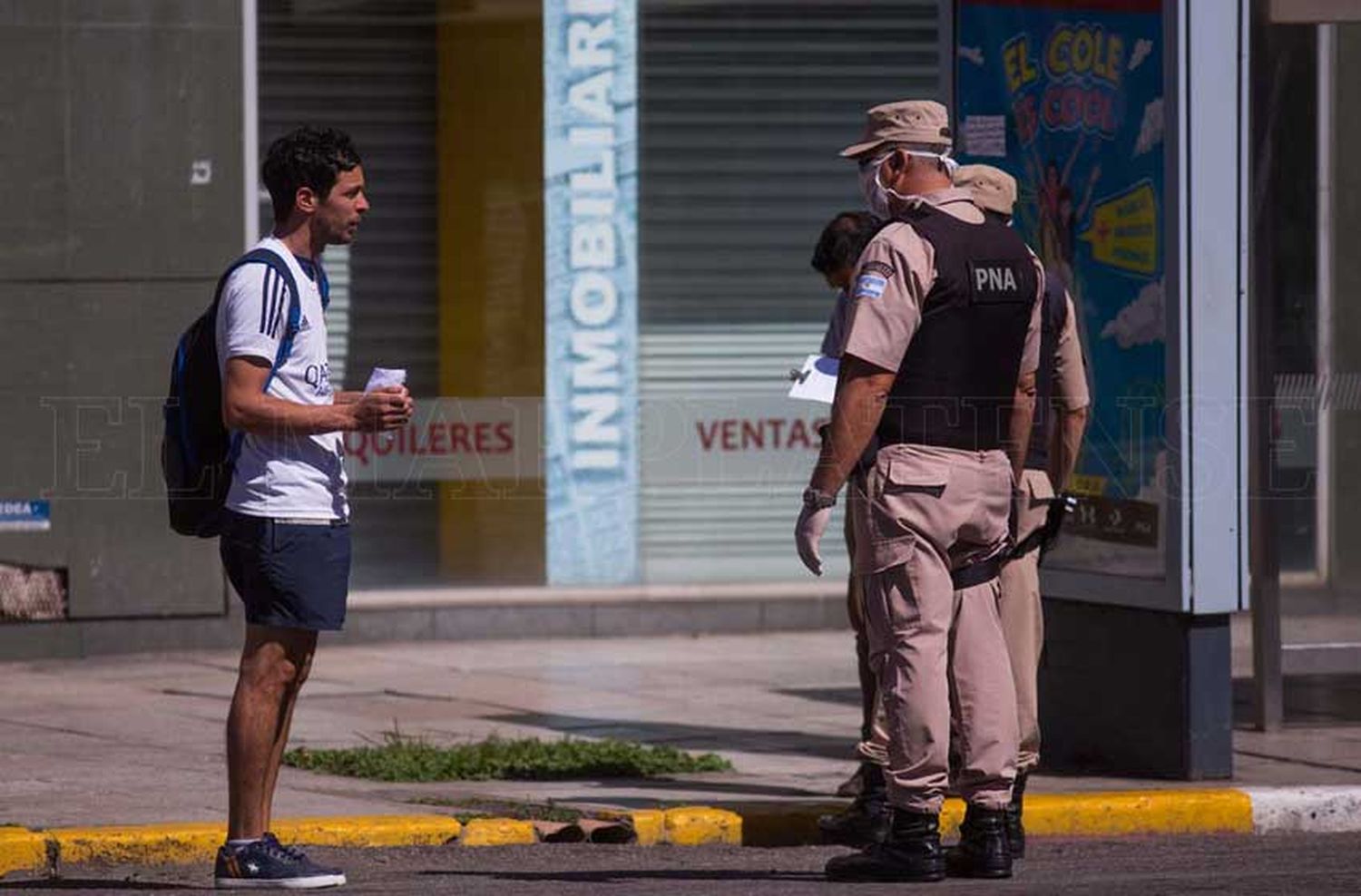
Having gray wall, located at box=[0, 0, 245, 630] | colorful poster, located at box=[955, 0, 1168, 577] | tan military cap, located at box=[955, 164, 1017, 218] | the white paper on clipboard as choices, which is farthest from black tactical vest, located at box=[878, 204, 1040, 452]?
gray wall, located at box=[0, 0, 245, 630]

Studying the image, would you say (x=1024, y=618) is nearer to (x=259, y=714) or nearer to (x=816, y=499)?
(x=816, y=499)

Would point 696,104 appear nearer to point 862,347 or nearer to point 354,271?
point 354,271

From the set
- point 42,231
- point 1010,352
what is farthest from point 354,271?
point 1010,352

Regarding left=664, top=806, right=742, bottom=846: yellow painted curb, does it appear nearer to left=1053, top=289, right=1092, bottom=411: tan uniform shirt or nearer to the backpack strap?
left=1053, top=289, right=1092, bottom=411: tan uniform shirt

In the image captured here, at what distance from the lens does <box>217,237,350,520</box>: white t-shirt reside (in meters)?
6.81

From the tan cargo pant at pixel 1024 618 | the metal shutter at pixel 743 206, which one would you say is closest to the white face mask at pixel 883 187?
the tan cargo pant at pixel 1024 618

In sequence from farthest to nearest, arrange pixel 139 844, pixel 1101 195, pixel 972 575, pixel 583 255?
1. pixel 583 255
2. pixel 1101 195
3. pixel 139 844
4. pixel 972 575

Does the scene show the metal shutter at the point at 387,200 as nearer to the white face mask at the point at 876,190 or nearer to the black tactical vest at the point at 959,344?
the white face mask at the point at 876,190

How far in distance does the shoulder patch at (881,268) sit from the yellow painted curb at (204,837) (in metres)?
2.26

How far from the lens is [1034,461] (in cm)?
788

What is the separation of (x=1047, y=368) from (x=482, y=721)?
3613 millimetres

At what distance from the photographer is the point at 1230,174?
344 inches

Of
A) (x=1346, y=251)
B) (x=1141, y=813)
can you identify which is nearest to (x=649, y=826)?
(x=1141, y=813)

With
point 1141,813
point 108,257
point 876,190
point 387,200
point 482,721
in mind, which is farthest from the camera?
point 387,200
